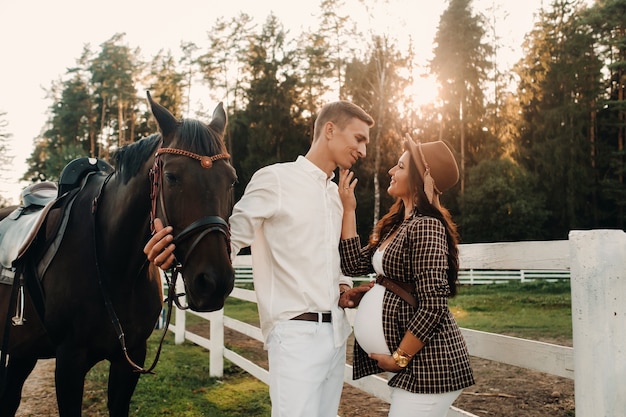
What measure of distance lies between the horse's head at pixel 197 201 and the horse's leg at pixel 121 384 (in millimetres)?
1046

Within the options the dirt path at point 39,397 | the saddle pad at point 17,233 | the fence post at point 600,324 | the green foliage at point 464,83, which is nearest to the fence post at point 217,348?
the dirt path at point 39,397

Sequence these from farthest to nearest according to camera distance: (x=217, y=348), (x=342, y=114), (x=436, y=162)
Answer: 1. (x=217, y=348)
2. (x=342, y=114)
3. (x=436, y=162)

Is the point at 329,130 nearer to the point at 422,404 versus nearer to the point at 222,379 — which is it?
the point at 422,404

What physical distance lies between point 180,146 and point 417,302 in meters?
1.23

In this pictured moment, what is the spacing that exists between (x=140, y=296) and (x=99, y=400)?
3.36 metres

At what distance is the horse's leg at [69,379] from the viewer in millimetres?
Result: 2646

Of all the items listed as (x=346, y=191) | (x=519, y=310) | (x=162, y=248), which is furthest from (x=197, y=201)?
(x=519, y=310)

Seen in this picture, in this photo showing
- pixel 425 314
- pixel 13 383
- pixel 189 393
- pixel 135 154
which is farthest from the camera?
pixel 189 393

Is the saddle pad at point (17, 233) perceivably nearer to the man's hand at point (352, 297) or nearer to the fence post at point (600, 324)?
the man's hand at point (352, 297)

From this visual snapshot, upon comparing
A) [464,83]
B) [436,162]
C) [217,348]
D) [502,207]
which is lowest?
[217,348]

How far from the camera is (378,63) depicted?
903 inches

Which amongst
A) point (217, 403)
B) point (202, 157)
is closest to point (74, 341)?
point (202, 157)

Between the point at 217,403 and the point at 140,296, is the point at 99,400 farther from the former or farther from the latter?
the point at 140,296

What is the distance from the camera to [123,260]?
278cm
